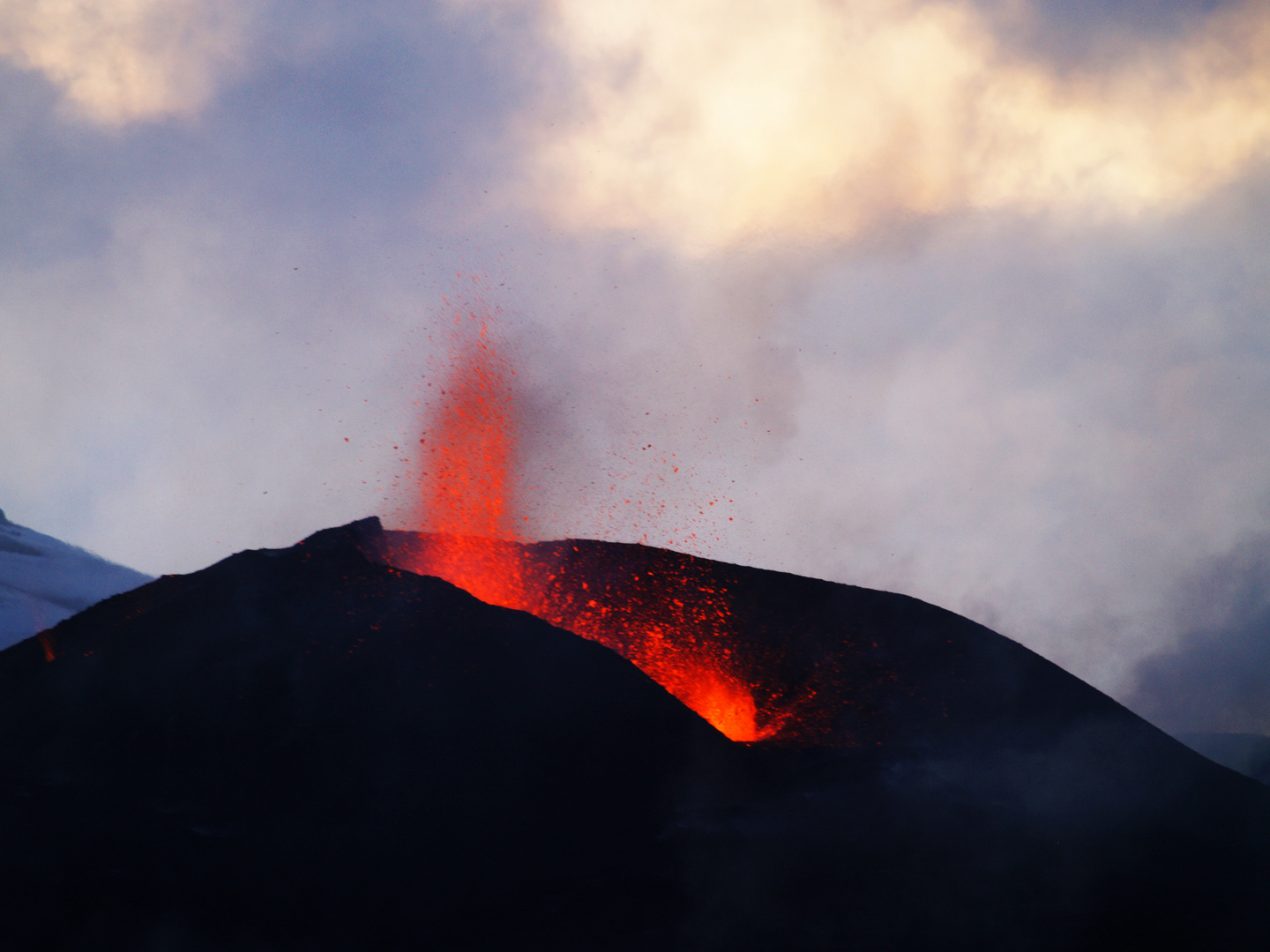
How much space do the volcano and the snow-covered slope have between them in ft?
104

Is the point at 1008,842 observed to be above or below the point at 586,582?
below

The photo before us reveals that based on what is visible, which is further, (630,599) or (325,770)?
(630,599)

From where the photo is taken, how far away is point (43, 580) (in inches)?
1873

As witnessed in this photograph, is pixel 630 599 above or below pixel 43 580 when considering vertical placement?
below

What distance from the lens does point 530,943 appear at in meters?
10.4

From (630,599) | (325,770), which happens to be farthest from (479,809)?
(630,599)

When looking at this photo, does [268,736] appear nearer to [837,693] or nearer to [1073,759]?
[837,693]

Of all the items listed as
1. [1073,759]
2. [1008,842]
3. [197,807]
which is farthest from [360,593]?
[1073,759]

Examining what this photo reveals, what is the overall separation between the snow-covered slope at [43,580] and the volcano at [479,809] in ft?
104

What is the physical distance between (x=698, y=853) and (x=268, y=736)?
5630 mm

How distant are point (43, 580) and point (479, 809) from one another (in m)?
46.3

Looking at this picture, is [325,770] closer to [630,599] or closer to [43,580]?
[630,599]

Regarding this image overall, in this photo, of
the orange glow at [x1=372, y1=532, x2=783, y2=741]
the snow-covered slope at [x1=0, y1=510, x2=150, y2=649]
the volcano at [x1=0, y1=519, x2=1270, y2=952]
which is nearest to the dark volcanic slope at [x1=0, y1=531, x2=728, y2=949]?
the volcano at [x1=0, y1=519, x2=1270, y2=952]

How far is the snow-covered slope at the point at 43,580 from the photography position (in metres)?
41.2
